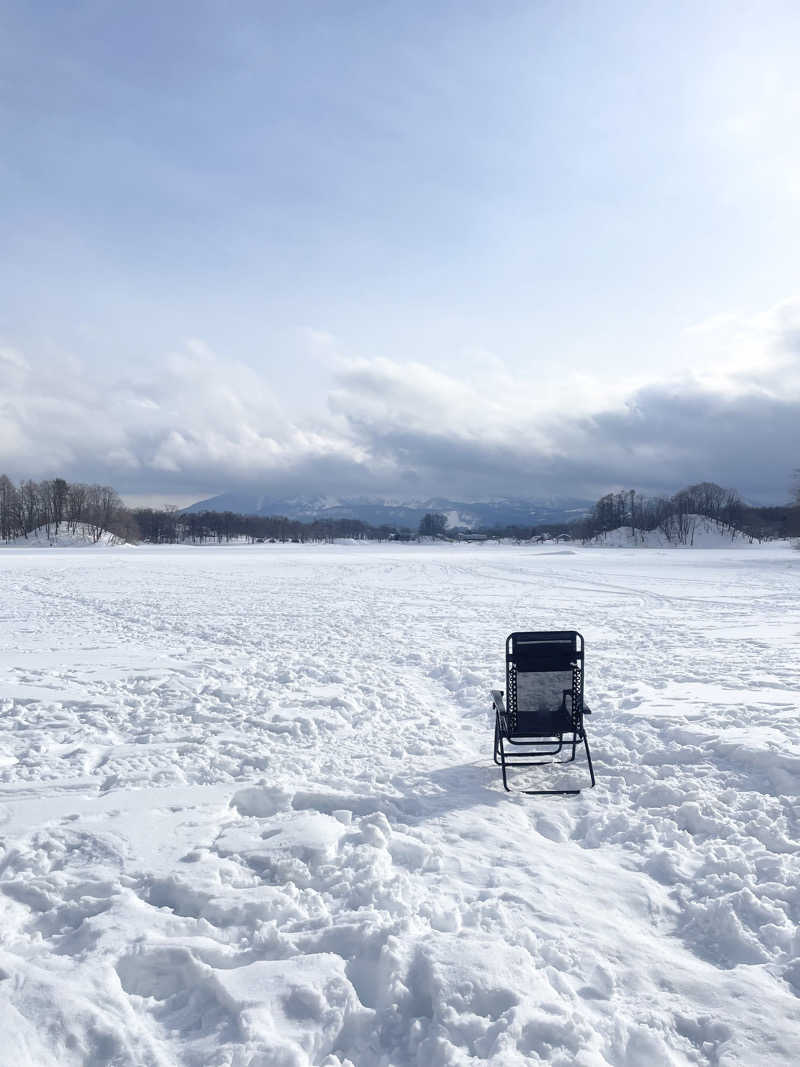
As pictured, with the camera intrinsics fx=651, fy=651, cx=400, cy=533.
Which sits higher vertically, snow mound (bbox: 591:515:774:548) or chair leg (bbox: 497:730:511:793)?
snow mound (bbox: 591:515:774:548)

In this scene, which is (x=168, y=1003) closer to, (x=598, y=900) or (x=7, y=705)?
(x=598, y=900)

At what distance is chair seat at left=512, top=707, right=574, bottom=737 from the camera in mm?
6047

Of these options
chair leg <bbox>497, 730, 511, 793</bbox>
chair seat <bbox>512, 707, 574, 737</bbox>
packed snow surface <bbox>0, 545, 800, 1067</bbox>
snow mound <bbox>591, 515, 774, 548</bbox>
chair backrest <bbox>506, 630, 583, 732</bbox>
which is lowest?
packed snow surface <bbox>0, 545, 800, 1067</bbox>

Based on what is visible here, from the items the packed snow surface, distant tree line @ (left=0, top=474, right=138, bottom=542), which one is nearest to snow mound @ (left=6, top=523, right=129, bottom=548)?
distant tree line @ (left=0, top=474, right=138, bottom=542)

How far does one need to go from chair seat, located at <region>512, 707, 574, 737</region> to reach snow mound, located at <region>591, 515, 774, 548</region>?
135 meters

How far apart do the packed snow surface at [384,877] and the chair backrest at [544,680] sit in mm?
753

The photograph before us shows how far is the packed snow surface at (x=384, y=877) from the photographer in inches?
123

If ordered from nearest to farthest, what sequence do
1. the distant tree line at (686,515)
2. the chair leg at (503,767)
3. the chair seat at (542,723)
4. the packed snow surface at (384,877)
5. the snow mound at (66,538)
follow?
the packed snow surface at (384,877) → the chair leg at (503,767) → the chair seat at (542,723) → the snow mound at (66,538) → the distant tree line at (686,515)

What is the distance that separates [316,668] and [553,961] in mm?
7740

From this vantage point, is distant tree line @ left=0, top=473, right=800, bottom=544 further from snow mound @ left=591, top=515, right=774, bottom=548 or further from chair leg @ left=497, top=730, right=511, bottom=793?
chair leg @ left=497, top=730, right=511, bottom=793

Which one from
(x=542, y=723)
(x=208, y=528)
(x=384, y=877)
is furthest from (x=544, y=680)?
(x=208, y=528)

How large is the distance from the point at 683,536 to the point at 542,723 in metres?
144

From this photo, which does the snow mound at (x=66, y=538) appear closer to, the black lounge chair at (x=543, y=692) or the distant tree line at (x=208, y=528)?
the distant tree line at (x=208, y=528)

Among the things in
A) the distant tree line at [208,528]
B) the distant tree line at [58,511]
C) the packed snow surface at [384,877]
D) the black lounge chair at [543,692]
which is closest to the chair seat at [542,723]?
the black lounge chair at [543,692]
